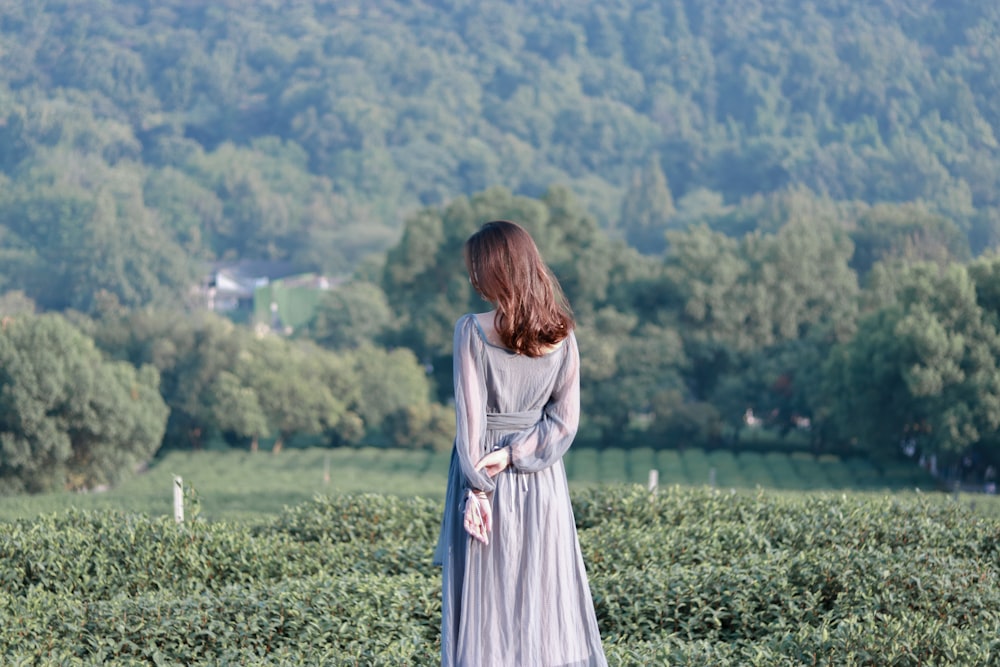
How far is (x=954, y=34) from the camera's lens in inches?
4879

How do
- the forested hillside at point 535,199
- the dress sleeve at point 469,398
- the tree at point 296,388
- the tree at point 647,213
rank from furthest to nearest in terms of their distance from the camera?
the tree at point 647,213, the tree at point 296,388, the forested hillside at point 535,199, the dress sleeve at point 469,398

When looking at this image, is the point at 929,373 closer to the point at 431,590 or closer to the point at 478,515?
the point at 431,590

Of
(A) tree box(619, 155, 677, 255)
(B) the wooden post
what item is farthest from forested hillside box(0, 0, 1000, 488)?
(B) the wooden post

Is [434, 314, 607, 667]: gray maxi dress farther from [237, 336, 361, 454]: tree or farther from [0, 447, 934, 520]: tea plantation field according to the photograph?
[237, 336, 361, 454]: tree

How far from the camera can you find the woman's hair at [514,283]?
397 centimetres

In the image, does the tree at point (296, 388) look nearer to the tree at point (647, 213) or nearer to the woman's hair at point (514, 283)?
the woman's hair at point (514, 283)

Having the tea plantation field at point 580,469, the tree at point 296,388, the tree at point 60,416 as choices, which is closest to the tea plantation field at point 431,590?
the tree at point 60,416

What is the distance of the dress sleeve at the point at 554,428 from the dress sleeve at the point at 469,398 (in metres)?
0.15

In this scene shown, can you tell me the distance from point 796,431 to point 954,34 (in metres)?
97.1

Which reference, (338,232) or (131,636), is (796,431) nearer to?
(131,636)

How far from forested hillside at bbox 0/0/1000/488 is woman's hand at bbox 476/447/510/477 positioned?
88.0 feet

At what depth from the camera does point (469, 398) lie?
411cm

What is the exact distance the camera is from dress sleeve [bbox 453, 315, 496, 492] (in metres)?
4.10

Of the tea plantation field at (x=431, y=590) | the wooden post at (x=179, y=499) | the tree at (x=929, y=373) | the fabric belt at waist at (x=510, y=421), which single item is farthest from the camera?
the tree at (x=929, y=373)
